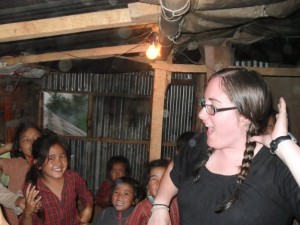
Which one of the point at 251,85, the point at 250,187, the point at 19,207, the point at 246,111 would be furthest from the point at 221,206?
the point at 19,207

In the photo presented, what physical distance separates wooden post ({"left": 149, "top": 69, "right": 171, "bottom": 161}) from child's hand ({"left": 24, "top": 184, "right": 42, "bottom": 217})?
2248 mm

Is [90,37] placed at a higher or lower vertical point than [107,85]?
higher

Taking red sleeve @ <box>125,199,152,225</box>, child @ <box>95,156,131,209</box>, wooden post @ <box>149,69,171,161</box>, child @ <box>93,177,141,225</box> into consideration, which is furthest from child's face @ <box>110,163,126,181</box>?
red sleeve @ <box>125,199,152,225</box>

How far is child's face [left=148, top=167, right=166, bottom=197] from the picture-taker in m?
3.98

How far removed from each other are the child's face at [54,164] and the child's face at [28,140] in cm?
70

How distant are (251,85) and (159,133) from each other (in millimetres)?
3522

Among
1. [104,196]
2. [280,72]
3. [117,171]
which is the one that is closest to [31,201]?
[117,171]

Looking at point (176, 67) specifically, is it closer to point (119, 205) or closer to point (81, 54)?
point (81, 54)

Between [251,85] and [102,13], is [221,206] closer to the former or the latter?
[251,85]

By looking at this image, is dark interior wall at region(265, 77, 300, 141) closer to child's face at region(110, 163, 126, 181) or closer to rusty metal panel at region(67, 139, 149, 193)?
child's face at region(110, 163, 126, 181)

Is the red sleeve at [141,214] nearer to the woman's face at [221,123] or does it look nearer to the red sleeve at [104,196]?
the woman's face at [221,123]

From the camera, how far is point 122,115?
8.55m

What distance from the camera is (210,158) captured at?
2.11 meters

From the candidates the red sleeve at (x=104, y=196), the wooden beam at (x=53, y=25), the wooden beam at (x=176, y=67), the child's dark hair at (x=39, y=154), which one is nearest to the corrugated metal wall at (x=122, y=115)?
the red sleeve at (x=104, y=196)
